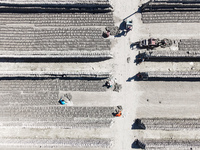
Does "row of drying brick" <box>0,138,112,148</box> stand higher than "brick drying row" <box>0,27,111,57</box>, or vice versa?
"brick drying row" <box>0,27,111,57</box>

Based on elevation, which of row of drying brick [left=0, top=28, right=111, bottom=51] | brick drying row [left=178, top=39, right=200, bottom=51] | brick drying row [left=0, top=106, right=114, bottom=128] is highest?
row of drying brick [left=0, top=28, right=111, bottom=51]

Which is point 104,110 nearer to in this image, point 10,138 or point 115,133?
point 115,133

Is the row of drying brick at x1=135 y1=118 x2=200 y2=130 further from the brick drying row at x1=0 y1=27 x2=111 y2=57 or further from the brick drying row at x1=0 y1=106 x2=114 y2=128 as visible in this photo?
the brick drying row at x1=0 y1=27 x2=111 y2=57

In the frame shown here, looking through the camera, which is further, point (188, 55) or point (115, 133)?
point (115, 133)

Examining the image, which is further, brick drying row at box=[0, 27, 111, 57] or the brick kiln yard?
brick drying row at box=[0, 27, 111, 57]

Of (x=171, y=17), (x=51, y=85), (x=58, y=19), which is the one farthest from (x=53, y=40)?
(x=171, y=17)

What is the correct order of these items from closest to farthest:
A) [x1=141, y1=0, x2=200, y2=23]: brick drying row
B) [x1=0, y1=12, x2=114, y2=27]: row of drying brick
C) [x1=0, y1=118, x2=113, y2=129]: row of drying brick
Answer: [x1=141, y1=0, x2=200, y2=23]: brick drying row
[x1=0, y1=12, x2=114, y2=27]: row of drying brick
[x1=0, y1=118, x2=113, y2=129]: row of drying brick

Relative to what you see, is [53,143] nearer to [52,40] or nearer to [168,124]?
[52,40]

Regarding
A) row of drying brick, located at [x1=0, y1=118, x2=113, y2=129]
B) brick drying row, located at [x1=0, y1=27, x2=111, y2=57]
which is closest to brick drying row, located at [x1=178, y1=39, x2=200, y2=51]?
brick drying row, located at [x1=0, y1=27, x2=111, y2=57]

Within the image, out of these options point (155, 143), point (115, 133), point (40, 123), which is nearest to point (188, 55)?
point (155, 143)
